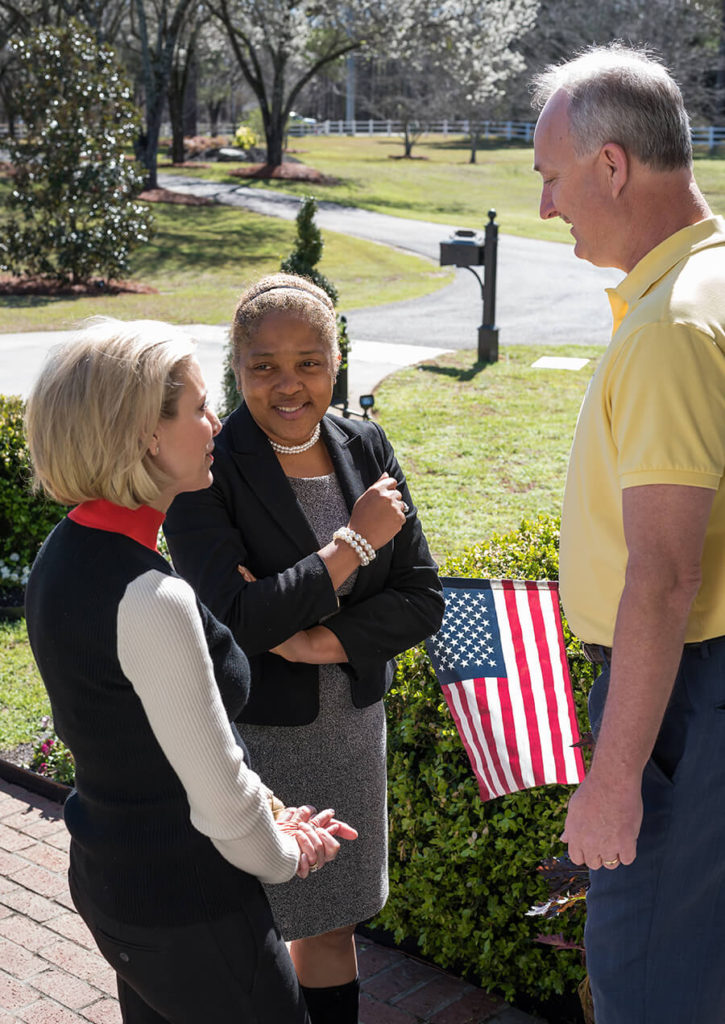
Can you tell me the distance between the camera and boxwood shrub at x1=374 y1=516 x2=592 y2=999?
10.6 feet

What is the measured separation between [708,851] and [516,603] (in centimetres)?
123

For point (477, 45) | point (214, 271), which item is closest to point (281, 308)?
point (214, 271)

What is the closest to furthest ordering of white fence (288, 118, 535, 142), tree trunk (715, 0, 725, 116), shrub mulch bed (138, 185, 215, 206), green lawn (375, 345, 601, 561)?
green lawn (375, 345, 601, 561) < shrub mulch bed (138, 185, 215, 206) < tree trunk (715, 0, 725, 116) < white fence (288, 118, 535, 142)

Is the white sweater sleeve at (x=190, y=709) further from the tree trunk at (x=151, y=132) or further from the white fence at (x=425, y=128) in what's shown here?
the white fence at (x=425, y=128)

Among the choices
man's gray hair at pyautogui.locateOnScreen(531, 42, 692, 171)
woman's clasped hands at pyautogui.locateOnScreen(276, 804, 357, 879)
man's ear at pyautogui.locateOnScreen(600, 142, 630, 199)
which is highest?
man's gray hair at pyautogui.locateOnScreen(531, 42, 692, 171)

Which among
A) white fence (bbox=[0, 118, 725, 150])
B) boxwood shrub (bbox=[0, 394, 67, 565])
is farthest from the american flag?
white fence (bbox=[0, 118, 725, 150])

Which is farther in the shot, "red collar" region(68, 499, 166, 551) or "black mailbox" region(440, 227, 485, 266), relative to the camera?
"black mailbox" region(440, 227, 485, 266)

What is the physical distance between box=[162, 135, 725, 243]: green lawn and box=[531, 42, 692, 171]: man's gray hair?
2756cm

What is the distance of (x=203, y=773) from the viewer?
1.94 m

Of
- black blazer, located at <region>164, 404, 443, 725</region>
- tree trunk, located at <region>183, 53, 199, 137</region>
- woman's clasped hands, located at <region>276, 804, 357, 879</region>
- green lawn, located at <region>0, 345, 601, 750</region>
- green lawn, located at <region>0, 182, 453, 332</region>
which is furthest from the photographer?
tree trunk, located at <region>183, 53, 199, 137</region>

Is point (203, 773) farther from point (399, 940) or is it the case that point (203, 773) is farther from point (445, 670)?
point (399, 940)

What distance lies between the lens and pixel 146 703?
1.90 m

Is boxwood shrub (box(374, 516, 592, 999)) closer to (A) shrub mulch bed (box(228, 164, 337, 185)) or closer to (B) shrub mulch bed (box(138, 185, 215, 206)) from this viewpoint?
(B) shrub mulch bed (box(138, 185, 215, 206))

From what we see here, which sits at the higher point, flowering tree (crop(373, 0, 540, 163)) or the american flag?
flowering tree (crop(373, 0, 540, 163))
